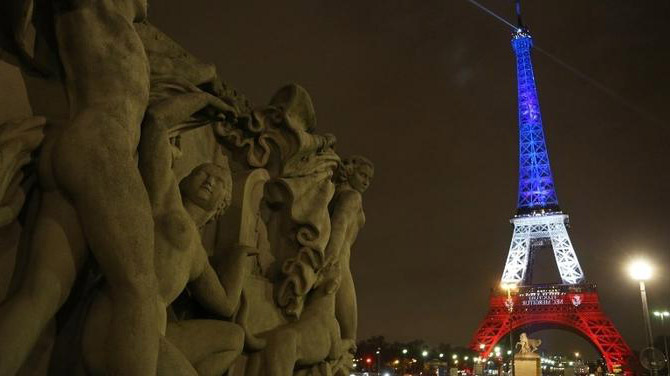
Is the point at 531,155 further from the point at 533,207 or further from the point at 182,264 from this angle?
the point at 182,264

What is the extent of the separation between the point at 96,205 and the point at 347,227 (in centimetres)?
359

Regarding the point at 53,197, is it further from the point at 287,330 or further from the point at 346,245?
the point at 346,245

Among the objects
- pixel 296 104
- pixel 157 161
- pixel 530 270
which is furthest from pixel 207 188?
pixel 530 270

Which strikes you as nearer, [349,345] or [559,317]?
[349,345]

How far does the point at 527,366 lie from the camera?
25516 mm

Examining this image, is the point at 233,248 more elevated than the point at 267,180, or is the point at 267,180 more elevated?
the point at 267,180

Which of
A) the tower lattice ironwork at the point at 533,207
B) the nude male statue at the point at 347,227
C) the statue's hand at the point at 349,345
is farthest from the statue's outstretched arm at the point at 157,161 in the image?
the tower lattice ironwork at the point at 533,207

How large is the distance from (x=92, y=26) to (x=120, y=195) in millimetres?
906

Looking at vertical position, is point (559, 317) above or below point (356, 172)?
above

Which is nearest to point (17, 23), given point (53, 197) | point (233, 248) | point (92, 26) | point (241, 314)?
point (92, 26)

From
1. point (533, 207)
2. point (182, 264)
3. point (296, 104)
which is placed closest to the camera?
point (182, 264)

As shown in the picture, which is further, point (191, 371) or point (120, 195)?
point (191, 371)

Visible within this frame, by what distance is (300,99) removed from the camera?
18.5 feet

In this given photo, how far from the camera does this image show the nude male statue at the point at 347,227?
596cm
